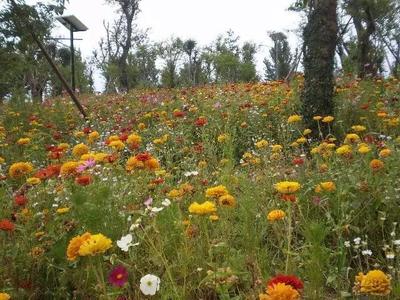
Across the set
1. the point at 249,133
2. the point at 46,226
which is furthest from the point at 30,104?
the point at 46,226

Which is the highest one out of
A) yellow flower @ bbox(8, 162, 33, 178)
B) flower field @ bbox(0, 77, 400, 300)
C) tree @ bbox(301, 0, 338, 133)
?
A: tree @ bbox(301, 0, 338, 133)

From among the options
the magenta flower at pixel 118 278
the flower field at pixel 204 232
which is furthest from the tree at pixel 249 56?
the magenta flower at pixel 118 278

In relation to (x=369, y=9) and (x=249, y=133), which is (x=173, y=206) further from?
(x=369, y=9)

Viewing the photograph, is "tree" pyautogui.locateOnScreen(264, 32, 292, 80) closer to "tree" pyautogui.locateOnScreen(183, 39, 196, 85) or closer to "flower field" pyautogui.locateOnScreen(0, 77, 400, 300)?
"tree" pyautogui.locateOnScreen(183, 39, 196, 85)

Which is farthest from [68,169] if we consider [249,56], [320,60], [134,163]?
[249,56]

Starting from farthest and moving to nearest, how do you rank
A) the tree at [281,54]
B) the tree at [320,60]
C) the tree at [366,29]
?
1. the tree at [281,54]
2. the tree at [366,29]
3. the tree at [320,60]

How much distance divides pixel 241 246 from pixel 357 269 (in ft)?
1.92

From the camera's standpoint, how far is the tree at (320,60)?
514 centimetres

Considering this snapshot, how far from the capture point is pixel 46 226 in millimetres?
2326

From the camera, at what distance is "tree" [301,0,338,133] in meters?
5.14

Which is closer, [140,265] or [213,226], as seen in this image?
[140,265]

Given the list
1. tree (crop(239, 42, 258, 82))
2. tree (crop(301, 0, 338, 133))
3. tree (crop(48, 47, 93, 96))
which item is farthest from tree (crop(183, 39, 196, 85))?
tree (crop(301, 0, 338, 133))

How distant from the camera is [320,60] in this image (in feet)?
17.0

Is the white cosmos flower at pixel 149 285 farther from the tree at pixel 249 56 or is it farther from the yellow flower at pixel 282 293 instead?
the tree at pixel 249 56
